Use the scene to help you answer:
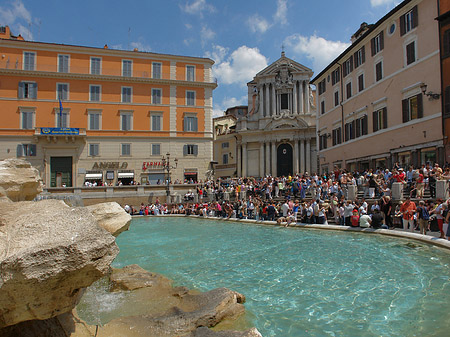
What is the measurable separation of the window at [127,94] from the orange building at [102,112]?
10 centimetres

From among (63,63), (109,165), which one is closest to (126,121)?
(109,165)

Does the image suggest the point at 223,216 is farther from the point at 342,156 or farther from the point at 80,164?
the point at 80,164

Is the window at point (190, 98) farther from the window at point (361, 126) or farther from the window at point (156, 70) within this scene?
the window at point (361, 126)

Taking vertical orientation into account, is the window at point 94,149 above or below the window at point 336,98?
below

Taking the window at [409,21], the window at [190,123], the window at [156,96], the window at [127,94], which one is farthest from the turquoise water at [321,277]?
the window at [156,96]

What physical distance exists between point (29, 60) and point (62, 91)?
14.0 ft

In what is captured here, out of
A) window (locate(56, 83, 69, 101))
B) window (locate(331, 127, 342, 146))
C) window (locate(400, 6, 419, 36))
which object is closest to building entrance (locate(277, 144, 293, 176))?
window (locate(331, 127, 342, 146))

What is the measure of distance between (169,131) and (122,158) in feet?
19.2

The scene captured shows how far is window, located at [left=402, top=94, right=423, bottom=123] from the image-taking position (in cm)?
1962

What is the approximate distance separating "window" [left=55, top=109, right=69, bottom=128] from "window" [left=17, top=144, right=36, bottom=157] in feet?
10.5

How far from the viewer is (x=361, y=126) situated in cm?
2619

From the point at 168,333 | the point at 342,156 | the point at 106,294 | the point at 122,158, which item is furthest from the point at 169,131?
the point at 168,333

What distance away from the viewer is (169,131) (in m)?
37.3

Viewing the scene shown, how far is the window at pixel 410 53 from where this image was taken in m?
20.4
